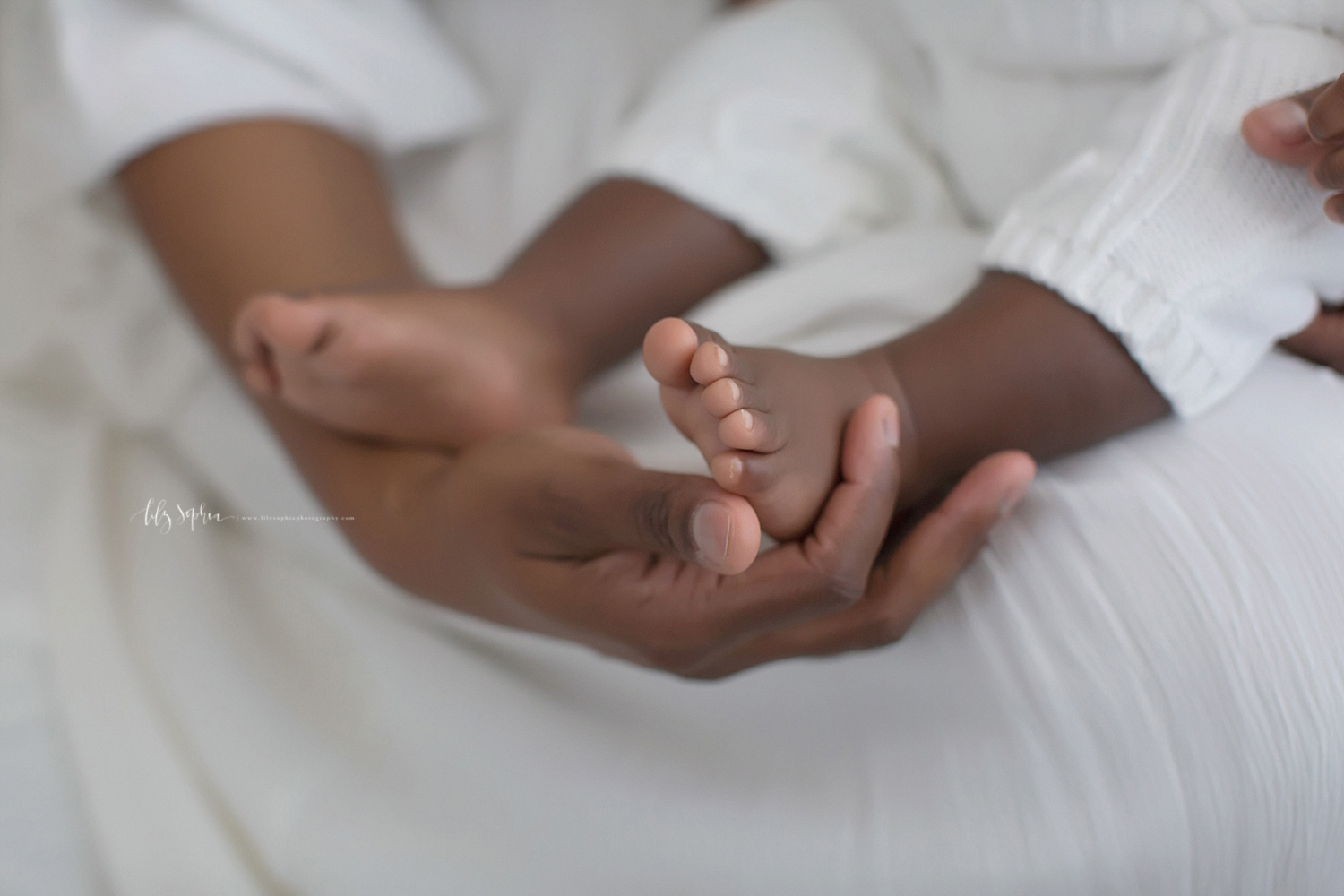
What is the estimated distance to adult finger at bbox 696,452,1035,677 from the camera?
0.41 m

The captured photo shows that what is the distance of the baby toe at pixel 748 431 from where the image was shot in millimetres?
329

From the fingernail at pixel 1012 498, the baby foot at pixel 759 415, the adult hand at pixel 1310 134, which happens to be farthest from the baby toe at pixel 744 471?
the adult hand at pixel 1310 134

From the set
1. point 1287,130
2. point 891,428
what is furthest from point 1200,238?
point 891,428

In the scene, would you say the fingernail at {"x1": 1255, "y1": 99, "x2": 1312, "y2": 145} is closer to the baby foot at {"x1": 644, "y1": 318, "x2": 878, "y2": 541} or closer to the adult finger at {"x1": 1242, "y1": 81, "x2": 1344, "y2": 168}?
the adult finger at {"x1": 1242, "y1": 81, "x2": 1344, "y2": 168}

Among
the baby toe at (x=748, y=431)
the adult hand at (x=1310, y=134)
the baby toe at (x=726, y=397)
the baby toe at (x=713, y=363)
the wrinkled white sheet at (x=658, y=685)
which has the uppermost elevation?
the adult hand at (x=1310, y=134)

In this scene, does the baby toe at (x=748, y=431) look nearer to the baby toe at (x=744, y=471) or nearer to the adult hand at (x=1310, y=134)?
the baby toe at (x=744, y=471)

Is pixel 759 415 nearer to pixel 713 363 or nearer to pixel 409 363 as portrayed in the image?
pixel 713 363

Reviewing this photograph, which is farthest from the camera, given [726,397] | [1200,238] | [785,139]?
[785,139]

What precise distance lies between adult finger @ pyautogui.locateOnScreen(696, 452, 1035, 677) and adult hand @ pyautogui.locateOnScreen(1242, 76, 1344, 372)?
0.17 meters

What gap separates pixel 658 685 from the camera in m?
0.49

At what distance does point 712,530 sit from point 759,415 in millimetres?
43

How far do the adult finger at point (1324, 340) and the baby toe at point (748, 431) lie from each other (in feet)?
1.06

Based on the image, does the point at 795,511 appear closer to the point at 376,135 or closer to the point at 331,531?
the point at 331,531

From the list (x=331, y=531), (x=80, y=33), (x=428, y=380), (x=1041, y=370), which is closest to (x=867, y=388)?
(x=1041, y=370)
